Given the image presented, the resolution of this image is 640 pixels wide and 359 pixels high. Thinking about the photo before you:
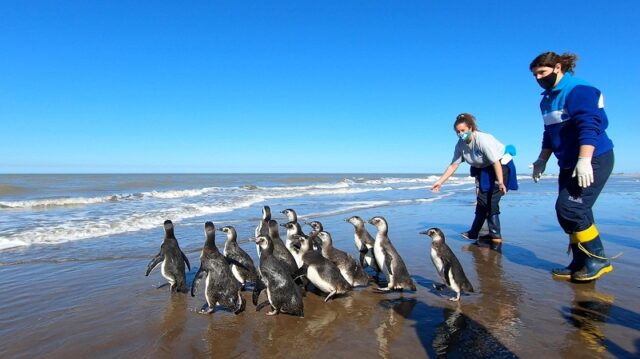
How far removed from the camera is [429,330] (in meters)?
3.82

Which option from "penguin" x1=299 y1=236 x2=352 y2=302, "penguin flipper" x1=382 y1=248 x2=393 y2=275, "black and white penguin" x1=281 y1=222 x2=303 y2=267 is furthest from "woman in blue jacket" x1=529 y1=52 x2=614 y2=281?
"black and white penguin" x1=281 y1=222 x2=303 y2=267

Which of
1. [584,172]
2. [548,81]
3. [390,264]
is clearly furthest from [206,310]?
[548,81]

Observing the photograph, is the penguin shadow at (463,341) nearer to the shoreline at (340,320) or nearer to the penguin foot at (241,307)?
the shoreline at (340,320)

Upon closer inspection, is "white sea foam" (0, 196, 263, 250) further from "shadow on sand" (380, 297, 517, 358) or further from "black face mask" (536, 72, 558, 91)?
"black face mask" (536, 72, 558, 91)

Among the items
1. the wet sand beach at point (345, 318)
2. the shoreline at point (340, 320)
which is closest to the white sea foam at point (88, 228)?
the wet sand beach at point (345, 318)

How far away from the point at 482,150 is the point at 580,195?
2660 millimetres

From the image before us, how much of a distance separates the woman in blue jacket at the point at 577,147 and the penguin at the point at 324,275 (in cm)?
275

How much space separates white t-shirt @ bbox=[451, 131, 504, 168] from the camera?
24.3 ft

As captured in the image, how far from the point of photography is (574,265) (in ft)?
17.7

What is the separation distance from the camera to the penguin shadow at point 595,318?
3.39 meters

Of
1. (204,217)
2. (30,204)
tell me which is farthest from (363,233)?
(30,204)

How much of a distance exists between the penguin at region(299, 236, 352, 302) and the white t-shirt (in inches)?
152

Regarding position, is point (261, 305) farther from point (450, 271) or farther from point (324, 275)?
point (450, 271)

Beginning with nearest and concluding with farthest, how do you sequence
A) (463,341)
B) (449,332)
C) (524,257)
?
(463,341), (449,332), (524,257)
